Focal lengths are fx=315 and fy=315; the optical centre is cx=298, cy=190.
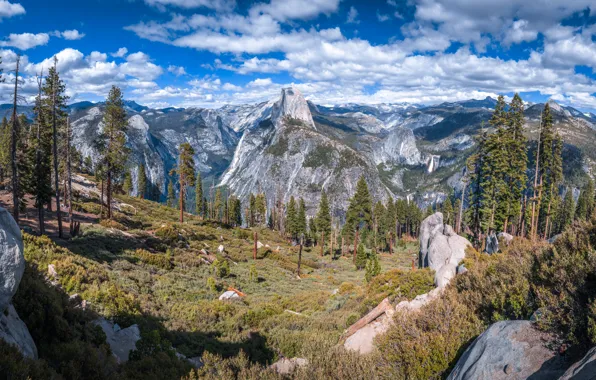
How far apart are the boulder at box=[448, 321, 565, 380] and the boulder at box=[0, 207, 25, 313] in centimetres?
810

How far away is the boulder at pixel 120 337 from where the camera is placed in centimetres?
892

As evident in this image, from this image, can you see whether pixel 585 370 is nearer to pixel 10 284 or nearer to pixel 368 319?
pixel 368 319

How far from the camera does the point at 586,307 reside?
5.01 m

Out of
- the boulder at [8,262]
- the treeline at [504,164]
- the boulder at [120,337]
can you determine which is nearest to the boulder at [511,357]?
the boulder at [8,262]

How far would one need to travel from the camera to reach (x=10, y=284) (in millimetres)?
5906

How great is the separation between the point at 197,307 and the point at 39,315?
337 inches

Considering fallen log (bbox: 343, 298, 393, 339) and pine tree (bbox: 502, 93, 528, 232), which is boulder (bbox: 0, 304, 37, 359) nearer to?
fallen log (bbox: 343, 298, 393, 339)

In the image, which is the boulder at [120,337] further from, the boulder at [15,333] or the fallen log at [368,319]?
the fallen log at [368,319]

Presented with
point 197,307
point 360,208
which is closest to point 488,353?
point 197,307

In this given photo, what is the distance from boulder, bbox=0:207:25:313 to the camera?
18.9 ft

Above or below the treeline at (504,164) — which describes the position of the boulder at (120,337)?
below

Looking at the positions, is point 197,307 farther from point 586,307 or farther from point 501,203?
point 501,203

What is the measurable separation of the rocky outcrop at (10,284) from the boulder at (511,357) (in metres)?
7.71

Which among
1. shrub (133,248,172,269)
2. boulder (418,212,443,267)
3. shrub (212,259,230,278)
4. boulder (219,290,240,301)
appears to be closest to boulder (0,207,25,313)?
boulder (219,290,240,301)
